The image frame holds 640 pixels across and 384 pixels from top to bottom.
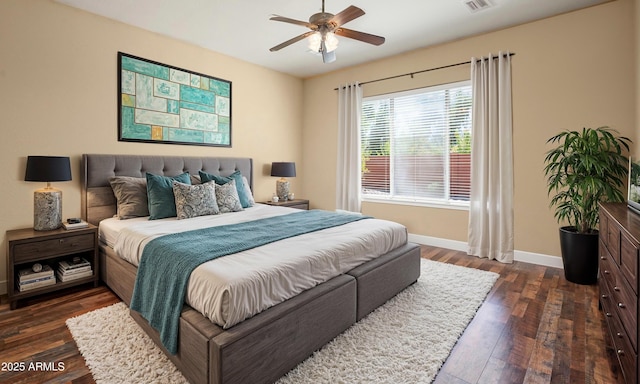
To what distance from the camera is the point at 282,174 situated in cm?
506

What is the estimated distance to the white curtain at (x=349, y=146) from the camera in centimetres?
513

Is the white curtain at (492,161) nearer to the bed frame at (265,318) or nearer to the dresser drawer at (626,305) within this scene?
the bed frame at (265,318)

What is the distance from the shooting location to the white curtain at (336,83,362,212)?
5133mm

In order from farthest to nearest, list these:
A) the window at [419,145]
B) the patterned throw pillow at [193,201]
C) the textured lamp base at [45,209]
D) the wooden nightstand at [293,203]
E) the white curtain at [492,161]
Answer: the wooden nightstand at [293,203] < the window at [419,145] < the white curtain at [492,161] < the patterned throw pillow at [193,201] < the textured lamp base at [45,209]

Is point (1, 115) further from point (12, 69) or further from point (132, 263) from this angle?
point (132, 263)

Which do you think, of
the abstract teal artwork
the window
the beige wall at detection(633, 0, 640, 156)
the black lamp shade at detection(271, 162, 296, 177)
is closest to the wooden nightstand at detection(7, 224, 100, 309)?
the abstract teal artwork

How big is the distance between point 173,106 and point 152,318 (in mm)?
2895

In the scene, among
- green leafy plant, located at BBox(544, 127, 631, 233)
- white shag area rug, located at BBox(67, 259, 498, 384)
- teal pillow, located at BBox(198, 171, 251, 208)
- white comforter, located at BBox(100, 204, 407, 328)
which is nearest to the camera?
white comforter, located at BBox(100, 204, 407, 328)

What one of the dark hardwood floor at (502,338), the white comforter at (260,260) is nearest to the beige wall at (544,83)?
the dark hardwood floor at (502,338)

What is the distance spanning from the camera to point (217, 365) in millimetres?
1466

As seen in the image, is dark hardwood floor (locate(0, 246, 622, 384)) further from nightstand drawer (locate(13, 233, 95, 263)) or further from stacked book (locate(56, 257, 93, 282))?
nightstand drawer (locate(13, 233, 95, 263))

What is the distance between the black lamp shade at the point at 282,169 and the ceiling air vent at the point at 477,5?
314 centimetres

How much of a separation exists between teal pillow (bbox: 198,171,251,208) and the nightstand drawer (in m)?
1.33

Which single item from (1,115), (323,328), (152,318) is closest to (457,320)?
(323,328)
